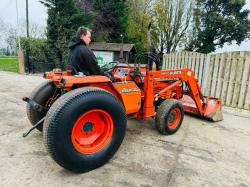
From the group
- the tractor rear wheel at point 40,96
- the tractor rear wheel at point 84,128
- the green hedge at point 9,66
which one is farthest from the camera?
the green hedge at point 9,66

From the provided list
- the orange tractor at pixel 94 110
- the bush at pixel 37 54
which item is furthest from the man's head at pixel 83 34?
the bush at pixel 37 54

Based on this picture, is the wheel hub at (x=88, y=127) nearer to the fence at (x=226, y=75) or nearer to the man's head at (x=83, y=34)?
the man's head at (x=83, y=34)

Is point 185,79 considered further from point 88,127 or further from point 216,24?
point 216,24

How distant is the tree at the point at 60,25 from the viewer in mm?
13008

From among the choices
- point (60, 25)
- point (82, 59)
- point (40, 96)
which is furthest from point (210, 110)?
point (60, 25)

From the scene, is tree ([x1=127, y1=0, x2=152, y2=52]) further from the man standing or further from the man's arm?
the man's arm

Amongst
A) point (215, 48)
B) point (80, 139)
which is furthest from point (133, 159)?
point (215, 48)

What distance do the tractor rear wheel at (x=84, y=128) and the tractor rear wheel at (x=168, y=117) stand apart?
107 centimetres

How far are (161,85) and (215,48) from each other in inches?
650

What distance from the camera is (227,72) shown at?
253 inches

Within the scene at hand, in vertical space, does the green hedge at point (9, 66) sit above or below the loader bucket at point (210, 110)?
above

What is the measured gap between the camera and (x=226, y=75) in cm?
645

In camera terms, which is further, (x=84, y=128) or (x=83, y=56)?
(x=83, y=56)

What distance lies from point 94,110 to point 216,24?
18058mm
